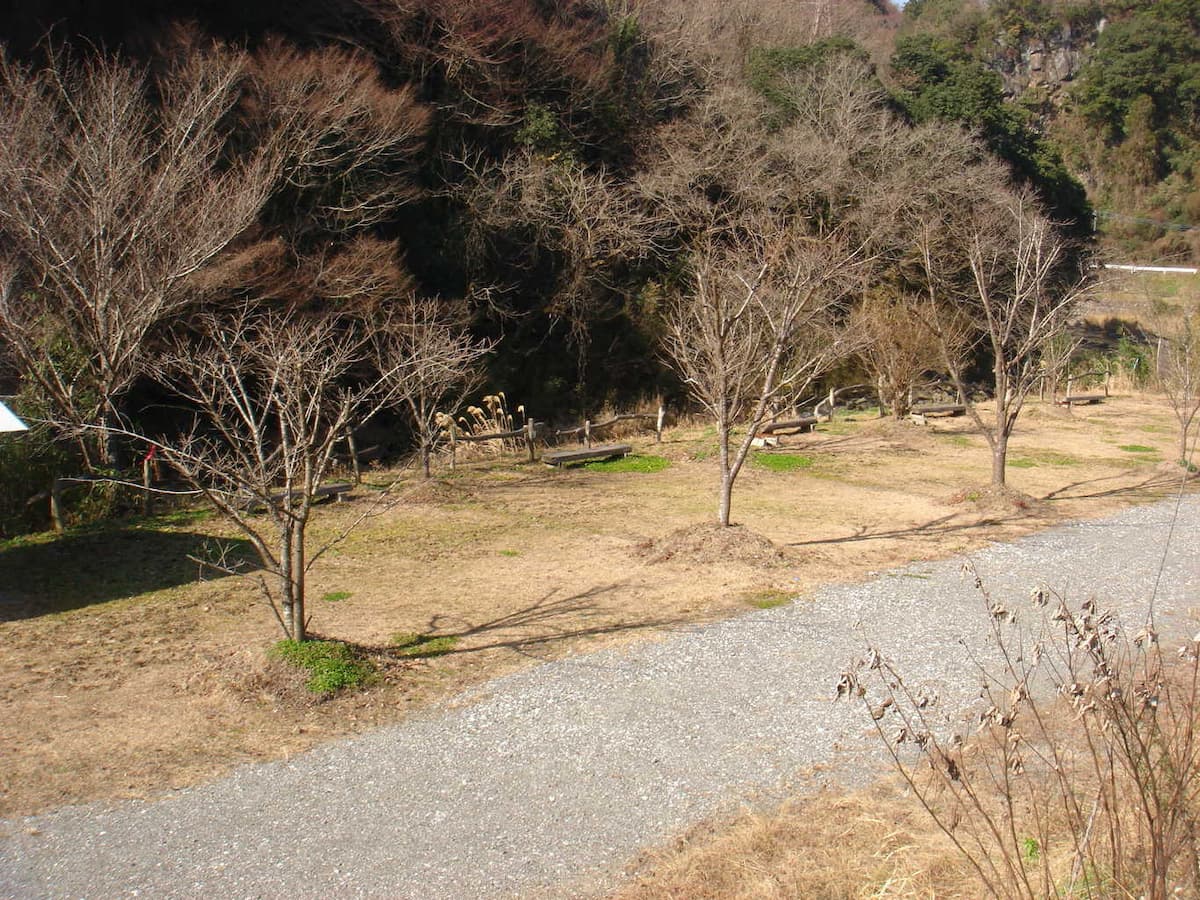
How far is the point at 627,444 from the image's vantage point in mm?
16781

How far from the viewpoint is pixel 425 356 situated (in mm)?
12195

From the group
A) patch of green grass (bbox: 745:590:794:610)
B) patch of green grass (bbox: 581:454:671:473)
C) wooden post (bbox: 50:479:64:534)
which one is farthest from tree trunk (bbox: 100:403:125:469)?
patch of green grass (bbox: 745:590:794:610)

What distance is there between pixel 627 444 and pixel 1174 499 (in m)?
7.93

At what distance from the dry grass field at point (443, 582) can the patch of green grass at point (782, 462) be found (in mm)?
65

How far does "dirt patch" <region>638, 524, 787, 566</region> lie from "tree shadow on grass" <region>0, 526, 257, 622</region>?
3.80 metres

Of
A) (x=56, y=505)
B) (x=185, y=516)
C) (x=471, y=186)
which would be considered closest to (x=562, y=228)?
(x=471, y=186)

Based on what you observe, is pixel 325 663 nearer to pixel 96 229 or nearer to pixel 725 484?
pixel 725 484

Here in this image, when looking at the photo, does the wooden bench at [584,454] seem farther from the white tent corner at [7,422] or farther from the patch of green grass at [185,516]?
the white tent corner at [7,422]

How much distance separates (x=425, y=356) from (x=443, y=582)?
3.98 m

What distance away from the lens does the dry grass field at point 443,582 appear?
5.77 meters

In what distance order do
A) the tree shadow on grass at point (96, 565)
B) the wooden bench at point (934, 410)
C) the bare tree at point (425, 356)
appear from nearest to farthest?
the tree shadow on grass at point (96, 565), the bare tree at point (425, 356), the wooden bench at point (934, 410)

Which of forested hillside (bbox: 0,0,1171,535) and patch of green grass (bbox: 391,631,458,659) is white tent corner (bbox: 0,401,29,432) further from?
patch of green grass (bbox: 391,631,458,659)

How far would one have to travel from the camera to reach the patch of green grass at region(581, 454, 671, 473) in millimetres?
15086

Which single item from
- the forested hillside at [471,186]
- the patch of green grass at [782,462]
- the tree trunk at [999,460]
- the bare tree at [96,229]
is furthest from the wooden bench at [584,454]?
the tree trunk at [999,460]
